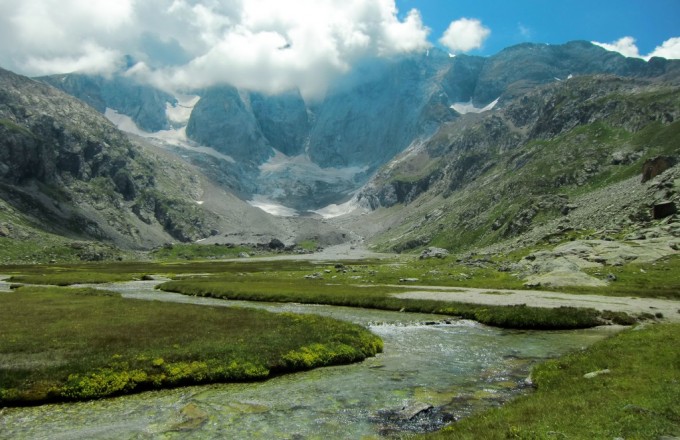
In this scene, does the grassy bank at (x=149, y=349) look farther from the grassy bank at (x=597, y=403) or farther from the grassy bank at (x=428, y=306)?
the grassy bank at (x=428, y=306)

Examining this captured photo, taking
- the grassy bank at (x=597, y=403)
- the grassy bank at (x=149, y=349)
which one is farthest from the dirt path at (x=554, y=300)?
the grassy bank at (x=149, y=349)

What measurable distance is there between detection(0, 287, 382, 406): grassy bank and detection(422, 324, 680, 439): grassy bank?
1582 cm

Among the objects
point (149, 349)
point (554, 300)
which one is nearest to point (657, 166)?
point (554, 300)

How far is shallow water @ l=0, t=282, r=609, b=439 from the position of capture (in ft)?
73.5

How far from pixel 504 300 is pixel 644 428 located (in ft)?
161

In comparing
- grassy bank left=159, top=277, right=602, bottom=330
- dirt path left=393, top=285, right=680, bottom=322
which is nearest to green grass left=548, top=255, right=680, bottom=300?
dirt path left=393, top=285, right=680, bottom=322

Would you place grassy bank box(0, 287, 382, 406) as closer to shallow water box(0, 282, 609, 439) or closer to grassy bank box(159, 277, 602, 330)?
shallow water box(0, 282, 609, 439)

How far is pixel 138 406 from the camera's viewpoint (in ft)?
85.8

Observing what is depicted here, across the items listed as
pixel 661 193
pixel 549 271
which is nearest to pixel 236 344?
pixel 549 271

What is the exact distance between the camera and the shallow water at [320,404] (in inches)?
882

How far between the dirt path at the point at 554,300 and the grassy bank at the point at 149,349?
27834 millimetres

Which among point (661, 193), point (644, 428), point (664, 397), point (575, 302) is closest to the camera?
point (644, 428)

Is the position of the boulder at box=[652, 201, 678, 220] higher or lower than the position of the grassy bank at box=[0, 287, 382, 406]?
higher

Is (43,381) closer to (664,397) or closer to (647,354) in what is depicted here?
(664,397)
